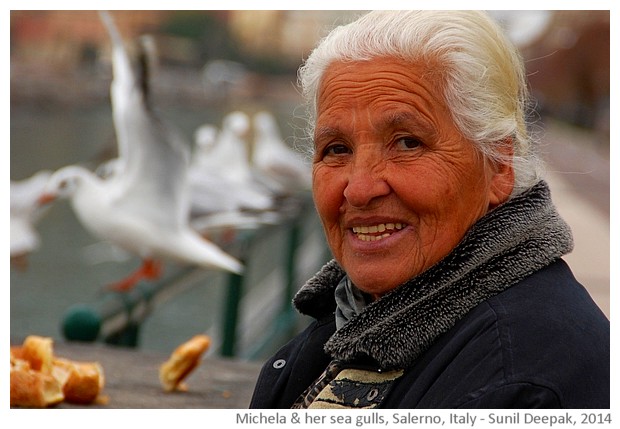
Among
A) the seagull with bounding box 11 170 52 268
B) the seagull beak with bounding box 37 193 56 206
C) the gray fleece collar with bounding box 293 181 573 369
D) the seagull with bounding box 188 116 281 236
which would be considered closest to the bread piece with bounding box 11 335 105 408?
the gray fleece collar with bounding box 293 181 573 369

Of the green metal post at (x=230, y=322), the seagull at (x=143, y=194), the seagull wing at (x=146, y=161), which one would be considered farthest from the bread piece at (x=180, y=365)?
the seagull wing at (x=146, y=161)

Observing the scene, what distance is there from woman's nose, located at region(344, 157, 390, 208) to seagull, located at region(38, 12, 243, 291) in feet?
11.1

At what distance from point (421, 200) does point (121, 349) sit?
1.86 metres

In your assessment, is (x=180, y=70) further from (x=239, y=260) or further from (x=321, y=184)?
(x=321, y=184)

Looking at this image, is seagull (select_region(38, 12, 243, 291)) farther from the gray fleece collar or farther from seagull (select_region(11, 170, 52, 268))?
the gray fleece collar

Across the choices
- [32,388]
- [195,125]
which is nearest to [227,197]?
[32,388]

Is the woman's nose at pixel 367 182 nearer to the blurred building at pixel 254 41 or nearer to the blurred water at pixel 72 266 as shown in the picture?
the blurred building at pixel 254 41

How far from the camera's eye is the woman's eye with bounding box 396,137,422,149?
5.05 ft

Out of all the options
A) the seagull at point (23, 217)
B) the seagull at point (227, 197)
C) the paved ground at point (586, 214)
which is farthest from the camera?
the seagull at point (227, 197)

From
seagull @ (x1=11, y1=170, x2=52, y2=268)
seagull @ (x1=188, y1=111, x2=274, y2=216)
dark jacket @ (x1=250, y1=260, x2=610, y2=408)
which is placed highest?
dark jacket @ (x1=250, y1=260, x2=610, y2=408)

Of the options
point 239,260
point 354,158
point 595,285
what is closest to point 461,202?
point 354,158

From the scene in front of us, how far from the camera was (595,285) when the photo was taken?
4.41 m

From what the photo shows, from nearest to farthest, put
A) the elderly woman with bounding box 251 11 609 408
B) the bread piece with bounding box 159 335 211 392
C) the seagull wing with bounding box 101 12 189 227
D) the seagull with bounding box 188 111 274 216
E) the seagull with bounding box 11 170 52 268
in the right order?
the elderly woman with bounding box 251 11 609 408 → the bread piece with bounding box 159 335 211 392 → the seagull wing with bounding box 101 12 189 227 → the seagull with bounding box 11 170 52 268 → the seagull with bounding box 188 111 274 216

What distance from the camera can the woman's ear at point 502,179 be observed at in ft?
5.21
